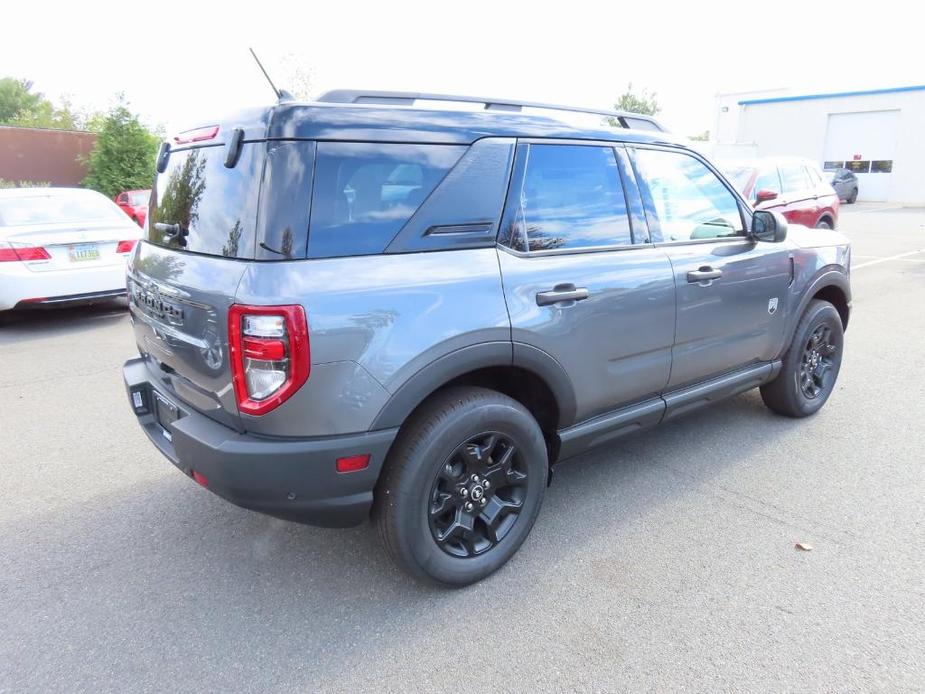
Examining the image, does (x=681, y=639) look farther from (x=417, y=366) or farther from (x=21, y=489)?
(x=21, y=489)

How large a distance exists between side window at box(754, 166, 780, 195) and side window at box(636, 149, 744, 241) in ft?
22.3

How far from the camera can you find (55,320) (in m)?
7.83

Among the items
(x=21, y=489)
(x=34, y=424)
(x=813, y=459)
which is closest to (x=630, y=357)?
(x=813, y=459)

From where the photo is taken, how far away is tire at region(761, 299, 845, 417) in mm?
4262

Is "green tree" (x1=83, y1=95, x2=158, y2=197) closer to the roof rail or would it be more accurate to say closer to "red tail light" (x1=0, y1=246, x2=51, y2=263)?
"red tail light" (x1=0, y1=246, x2=51, y2=263)

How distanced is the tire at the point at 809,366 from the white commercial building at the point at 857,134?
97.6 feet

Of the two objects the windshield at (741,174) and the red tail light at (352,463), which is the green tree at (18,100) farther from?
the red tail light at (352,463)

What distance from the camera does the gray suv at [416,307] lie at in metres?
2.27

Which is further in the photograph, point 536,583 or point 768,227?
point 768,227

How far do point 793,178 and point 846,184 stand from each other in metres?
23.1

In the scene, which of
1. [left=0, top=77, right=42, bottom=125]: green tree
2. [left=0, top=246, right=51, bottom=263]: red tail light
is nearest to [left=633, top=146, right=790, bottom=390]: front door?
[left=0, top=246, right=51, bottom=263]: red tail light

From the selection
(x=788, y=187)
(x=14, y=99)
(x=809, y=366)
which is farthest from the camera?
(x=14, y=99)

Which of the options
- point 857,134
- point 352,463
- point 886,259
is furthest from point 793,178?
point 857,134

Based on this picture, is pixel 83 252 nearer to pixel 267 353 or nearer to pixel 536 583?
pixel 267 353
